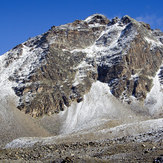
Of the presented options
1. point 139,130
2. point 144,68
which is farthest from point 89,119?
point 144,68

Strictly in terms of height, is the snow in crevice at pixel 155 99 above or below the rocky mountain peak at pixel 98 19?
below

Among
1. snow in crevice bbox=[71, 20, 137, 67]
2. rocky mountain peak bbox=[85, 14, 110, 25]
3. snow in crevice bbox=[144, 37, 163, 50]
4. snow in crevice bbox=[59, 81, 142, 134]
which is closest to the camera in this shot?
snow in crevice bbox=[59, 81, 142, 134]

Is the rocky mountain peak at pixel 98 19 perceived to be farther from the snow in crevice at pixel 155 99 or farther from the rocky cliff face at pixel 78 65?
the snow in crevice at pixel 155 99

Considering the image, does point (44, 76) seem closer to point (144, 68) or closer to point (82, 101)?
point (82, 101)

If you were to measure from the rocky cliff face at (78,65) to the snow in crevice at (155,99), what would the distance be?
5.67 ft

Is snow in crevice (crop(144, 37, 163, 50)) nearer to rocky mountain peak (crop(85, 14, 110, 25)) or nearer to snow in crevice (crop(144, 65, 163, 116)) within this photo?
snow in crevice (crop(144, 65, 163, 116))

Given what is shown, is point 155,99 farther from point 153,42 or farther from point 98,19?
point 98,19

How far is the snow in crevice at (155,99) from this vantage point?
116m

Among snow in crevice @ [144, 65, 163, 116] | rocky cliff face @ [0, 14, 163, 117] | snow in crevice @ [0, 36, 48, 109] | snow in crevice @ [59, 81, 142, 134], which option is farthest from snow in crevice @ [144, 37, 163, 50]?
snow in crevice @ [0, 36, 48, 109]

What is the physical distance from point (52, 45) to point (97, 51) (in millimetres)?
26300

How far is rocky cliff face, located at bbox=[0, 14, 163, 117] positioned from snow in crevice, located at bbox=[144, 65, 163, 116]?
1.73 metres

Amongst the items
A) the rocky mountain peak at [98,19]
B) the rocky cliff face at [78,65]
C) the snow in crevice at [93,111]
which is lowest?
the snow in crevice at [93,111]

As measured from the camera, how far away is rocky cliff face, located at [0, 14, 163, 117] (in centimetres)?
12244

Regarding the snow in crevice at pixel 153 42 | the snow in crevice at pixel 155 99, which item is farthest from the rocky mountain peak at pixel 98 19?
the snow in crevice at pixel 155 99
